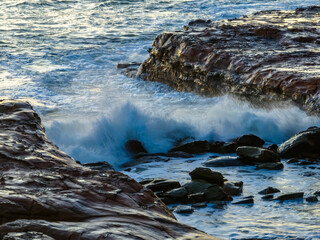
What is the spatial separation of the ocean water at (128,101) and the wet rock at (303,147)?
47cm

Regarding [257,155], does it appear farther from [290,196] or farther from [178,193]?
[178,193]

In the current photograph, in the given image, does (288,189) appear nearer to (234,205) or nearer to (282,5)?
(234,205)

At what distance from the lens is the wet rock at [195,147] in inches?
300

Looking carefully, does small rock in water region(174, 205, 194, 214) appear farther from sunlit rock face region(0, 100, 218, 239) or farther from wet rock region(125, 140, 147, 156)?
wet rock region(125, 140, 147, 156)

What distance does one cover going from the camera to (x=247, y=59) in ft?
32.0

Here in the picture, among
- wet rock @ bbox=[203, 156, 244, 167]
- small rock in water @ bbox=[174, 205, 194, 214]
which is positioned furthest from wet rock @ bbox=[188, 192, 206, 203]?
wet rock @ bbox=[203, 156, 244, 167]

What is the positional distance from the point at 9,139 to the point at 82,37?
13707mm

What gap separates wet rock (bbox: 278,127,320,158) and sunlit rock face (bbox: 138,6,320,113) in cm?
100

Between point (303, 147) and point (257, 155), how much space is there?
26.2 inches

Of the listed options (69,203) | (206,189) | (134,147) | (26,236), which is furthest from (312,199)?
(134,147)

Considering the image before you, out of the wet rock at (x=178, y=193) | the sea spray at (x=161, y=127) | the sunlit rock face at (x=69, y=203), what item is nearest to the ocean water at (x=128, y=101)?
the sea spray at (x=161, y=127)

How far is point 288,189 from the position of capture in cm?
557

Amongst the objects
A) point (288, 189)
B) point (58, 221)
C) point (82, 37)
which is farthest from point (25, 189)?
point (82, 37)

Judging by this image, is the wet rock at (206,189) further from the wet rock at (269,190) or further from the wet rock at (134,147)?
the wet rock at (134,147)
